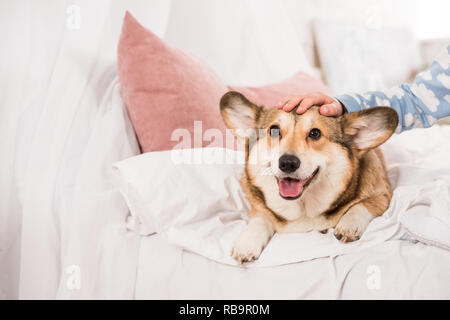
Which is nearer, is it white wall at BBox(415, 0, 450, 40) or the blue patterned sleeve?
the blue patterned sleeve

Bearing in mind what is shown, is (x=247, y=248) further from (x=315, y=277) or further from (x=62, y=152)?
(x=62, y=152)

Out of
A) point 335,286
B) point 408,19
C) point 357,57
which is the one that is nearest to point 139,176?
point 335,286

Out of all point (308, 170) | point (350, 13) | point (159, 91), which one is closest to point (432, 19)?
point (350, 13)

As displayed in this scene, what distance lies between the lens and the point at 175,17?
203cm

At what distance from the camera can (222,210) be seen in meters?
1.20

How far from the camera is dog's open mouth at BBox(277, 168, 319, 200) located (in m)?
0.98

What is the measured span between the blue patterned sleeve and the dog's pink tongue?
1.14ft

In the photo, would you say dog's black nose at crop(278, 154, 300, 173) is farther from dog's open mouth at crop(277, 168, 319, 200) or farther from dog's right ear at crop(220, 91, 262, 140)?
dog's right ear at crop(220, 91, 262, 140)

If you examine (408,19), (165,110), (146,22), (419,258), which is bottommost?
(419,258)

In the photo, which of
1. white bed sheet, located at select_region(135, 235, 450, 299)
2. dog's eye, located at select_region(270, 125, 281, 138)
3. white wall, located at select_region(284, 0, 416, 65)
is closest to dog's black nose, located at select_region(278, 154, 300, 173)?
dog's eye, located at select_region(270, 125, 281, 138)

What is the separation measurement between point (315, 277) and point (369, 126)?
18.3 inches

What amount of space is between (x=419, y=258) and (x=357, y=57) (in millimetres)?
2848

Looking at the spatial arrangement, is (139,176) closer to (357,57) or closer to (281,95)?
(281,95)

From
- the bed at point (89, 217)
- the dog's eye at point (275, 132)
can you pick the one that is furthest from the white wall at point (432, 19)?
the dog's eye at point (275, 132)
